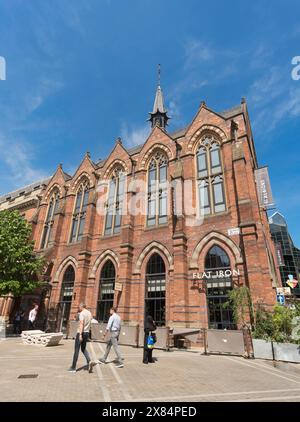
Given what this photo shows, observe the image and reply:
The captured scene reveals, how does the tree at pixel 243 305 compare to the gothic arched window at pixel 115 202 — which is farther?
the gothic arched window at pixel 115 202

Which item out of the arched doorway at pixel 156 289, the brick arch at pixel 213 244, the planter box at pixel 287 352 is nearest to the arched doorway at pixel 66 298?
the arched doorway at pixel 156 289

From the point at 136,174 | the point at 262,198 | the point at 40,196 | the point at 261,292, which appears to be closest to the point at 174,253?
the point at 261,292

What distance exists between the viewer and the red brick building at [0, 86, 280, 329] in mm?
15508

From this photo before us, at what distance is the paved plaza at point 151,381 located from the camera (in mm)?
5523

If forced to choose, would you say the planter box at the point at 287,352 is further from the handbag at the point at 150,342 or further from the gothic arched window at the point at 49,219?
the gothic arched window at the point at 49,219

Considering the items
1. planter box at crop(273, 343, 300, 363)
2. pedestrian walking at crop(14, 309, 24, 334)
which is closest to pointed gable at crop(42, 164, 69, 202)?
pedestrian walking at crop(14, 309, 24, 334)

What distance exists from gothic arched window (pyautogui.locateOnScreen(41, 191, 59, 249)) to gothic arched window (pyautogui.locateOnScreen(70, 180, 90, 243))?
305cm

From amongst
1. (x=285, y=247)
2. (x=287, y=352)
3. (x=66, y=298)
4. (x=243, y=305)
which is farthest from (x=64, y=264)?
(x=285, y=247)

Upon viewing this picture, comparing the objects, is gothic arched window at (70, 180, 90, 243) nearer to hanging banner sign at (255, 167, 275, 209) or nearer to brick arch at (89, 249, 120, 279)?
brick arch at (89, 249, 120, 279)

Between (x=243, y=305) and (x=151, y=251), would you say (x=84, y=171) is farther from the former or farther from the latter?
(x=243, y=305)

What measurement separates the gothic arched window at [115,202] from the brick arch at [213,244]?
767 centimetres

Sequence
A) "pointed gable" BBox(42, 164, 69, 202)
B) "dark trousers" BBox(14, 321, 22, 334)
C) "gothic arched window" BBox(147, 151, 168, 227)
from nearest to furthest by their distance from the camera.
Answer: "gothic arched window" BBox(147, 151, 168, 227) < "dark trousers" BBox(14, 321, 22, 334) < "pointed gable" BBox(42, 164, 69, 202)

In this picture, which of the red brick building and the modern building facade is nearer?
the red brick building

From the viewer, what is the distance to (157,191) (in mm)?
21125
